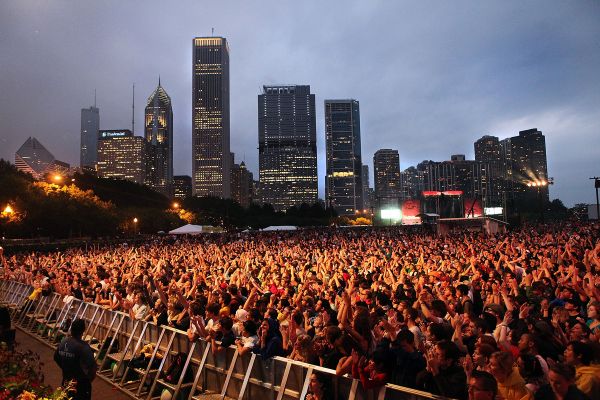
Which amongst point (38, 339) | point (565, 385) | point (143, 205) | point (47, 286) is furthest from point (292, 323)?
point (143, 205)

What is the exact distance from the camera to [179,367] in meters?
7.50

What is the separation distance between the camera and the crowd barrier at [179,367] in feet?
18.0

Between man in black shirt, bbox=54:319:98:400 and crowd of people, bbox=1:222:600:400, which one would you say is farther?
man in black shirt, bbox=54:319:98:400

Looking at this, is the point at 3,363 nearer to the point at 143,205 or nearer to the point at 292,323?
the point at 292,323

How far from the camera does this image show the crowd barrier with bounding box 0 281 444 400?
5.47m

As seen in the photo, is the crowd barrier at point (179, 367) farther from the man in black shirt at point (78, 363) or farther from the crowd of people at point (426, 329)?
the man in black shirt at point (78, 363)

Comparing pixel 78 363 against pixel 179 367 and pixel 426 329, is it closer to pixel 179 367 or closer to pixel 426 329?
pixel 179 367

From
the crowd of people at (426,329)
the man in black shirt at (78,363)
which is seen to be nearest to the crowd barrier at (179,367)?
the crowd of people at (426,329)

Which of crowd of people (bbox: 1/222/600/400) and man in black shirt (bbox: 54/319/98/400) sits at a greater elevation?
crowd of people (bbox: 1/222/600/400)

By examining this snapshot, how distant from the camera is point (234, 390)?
6617 mm

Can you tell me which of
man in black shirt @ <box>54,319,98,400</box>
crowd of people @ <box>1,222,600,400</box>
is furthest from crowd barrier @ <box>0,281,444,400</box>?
man in black shirt @ <box>54,319,98,400</box>

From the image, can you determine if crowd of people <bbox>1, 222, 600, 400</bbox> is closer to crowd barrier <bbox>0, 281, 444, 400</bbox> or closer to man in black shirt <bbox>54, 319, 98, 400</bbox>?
crowd barrier <bbox>0, 281, 444, 400</bbox>

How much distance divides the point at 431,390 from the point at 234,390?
3.39m

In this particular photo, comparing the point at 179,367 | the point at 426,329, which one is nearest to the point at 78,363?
the point at 179,367
